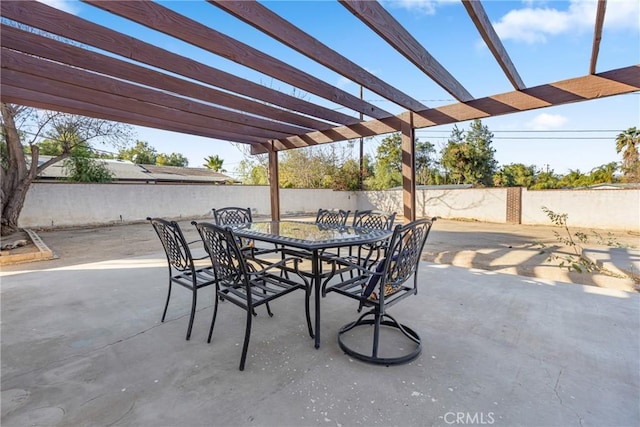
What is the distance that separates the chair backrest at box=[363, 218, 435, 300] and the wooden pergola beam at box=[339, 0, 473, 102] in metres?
1.33

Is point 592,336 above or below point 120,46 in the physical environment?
below

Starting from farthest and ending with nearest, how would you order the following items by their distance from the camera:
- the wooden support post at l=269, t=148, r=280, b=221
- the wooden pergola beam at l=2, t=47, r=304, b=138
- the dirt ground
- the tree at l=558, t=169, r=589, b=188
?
the tree at l=558, t=169, r=589, b=188
the wooden support post at l=269, t=148, r=280, b=221
the dirt ground
the wooden pergola beam at l=2, t=47, r=304, b=138

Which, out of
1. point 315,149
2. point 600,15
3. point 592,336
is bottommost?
point 592,336

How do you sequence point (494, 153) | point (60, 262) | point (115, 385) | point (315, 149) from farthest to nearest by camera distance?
1. point (494, 153)
2. point (315, 149)
3. point (60, 262)
4. point (115, 385)

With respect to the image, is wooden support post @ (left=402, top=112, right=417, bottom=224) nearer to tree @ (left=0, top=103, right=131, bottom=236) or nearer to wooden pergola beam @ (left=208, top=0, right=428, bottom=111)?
wooden pergola beam @ (left=208, top=0, right=428, bottom=111)

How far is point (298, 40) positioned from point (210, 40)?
2.16ft

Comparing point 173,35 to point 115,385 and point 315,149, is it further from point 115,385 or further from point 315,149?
point 315,149

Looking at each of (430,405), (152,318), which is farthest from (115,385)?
(430,405)

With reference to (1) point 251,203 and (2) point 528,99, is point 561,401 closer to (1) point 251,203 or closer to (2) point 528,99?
(2) point 528,99

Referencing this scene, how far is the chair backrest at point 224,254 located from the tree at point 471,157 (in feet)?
63.4

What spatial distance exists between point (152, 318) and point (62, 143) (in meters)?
8.25

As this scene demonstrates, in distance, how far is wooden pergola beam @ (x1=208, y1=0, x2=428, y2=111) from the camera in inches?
71.3

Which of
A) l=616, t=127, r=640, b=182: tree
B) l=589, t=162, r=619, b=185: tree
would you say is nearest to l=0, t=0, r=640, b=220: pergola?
l=616, t=127, r=640, b=182: tree

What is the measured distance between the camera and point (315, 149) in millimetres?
15875
